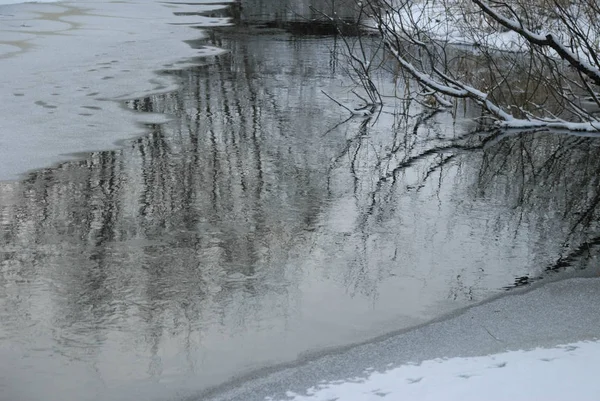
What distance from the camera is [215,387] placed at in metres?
3.99

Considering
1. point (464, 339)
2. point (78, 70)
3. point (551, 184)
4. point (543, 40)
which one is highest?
point (543, 40)

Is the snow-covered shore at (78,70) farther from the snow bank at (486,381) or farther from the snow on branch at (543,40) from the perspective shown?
the snow bank at (486,381)

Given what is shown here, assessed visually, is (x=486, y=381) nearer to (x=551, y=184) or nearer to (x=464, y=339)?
(x=464, y=339)

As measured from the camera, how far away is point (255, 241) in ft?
19.7

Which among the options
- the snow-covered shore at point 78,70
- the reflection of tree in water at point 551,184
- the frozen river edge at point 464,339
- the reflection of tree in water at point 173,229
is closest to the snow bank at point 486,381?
the frozen river edge at point 464,339

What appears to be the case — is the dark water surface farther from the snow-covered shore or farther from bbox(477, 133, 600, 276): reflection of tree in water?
the snow-covered shore

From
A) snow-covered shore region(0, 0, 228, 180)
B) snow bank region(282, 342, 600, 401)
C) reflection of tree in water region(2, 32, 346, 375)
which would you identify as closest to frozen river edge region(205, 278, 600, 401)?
snow bank region(282, 342, 600, 401)

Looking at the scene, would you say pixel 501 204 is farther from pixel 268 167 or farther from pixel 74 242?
pixel 74 242

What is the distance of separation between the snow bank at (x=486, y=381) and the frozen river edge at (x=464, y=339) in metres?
0.06

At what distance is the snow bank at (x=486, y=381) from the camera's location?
3779 millimetres

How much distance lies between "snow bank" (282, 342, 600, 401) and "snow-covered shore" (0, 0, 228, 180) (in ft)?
14.7

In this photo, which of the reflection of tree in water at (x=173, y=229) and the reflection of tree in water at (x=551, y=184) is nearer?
the reflection of tree in water at (x=173, y=229)

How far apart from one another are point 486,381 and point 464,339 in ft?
1.94

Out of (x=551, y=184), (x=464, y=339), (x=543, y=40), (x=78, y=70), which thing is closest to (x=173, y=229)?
(x=464, y=339)
